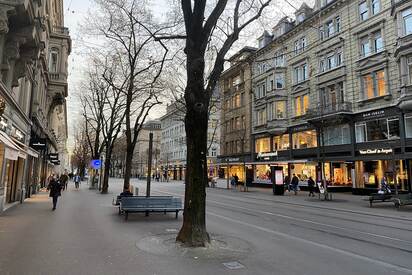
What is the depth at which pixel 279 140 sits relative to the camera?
41.5 m

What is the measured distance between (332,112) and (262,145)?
47.2ft

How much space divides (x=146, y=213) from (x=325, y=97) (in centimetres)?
2594

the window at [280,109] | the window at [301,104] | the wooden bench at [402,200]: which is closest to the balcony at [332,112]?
the window at [301,104]

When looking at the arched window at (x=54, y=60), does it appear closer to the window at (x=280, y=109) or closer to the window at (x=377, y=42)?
the window at (x=280, y=109)

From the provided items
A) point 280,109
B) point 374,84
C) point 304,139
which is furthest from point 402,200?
point 280,109

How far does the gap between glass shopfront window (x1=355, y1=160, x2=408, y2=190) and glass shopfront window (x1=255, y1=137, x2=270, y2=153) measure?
14496mm

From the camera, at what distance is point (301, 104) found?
38156 millimetres

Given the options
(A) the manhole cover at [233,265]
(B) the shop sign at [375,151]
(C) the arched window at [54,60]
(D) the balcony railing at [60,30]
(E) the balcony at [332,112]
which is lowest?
(A) the manhole cover at [233,265]

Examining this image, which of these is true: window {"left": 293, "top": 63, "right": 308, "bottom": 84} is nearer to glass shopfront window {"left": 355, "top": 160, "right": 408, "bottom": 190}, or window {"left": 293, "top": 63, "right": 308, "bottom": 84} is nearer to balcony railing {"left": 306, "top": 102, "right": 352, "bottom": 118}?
balcony railing {"left": 306, "top": 102, "right": 352, "bottom": 118}

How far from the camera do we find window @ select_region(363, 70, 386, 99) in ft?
92.9

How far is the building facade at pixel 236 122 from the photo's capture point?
157 ft

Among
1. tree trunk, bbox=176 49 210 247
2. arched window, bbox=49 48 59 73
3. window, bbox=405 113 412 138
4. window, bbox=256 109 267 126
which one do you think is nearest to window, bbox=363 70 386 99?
window, bbox=405 113 412 138

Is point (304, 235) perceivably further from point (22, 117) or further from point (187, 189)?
point (22, 117)

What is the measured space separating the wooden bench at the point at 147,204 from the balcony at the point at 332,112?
756 inches
